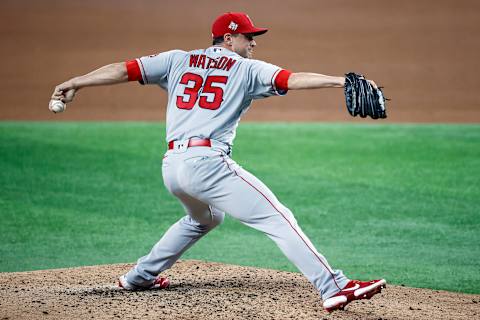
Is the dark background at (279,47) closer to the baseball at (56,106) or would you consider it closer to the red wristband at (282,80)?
the baseball at (56,106)

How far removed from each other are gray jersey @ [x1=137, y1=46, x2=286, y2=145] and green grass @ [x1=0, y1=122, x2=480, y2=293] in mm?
2160

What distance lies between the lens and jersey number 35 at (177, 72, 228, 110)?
461 cm

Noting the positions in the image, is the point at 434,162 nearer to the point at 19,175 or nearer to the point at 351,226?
the point at 351,226

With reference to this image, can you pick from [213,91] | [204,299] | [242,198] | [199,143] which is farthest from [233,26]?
[204,299]

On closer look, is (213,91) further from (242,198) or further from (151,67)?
(242,198)

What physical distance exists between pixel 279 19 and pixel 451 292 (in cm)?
1333

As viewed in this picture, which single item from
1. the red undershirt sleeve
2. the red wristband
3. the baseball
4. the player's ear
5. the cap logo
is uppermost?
the cap logo

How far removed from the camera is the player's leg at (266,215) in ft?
14.4

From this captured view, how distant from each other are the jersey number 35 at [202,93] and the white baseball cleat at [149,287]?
1.15 metres

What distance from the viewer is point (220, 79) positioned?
4.63 meters

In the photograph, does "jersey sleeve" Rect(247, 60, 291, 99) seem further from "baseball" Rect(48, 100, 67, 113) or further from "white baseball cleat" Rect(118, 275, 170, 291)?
"white baseball cleat" Rect(118, 275, 170, 291)

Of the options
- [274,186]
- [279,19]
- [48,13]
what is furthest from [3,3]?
[274,186]

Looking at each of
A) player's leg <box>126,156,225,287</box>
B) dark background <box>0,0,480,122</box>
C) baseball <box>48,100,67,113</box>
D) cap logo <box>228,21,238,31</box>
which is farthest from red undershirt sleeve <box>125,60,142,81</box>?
dark background <box>0,0,480,122</box>

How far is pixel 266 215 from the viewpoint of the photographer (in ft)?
14.6
